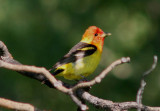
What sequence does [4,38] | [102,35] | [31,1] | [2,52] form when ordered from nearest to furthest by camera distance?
[2,52] < [102,35] < [4,38] < [31,1]

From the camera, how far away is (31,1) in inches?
341

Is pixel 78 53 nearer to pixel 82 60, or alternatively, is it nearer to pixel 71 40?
pixel 82 60

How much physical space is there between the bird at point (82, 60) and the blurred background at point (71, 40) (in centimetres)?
246

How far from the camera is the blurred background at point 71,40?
8.27 metres

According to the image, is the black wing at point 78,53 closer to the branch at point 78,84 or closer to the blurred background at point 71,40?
the branch at point 78,84

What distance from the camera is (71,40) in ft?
27.4

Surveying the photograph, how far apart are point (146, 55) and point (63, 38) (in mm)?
2158

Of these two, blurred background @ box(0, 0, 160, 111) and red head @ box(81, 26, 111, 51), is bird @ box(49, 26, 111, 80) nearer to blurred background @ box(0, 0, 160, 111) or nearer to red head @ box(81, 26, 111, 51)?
red head @ box(81, 26, 111, 51)

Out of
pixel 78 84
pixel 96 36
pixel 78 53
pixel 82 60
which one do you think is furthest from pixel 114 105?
pixel 96 36

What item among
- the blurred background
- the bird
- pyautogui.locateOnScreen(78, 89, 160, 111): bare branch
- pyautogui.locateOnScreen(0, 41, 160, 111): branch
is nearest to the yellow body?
the bird

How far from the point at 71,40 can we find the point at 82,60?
10.1ft

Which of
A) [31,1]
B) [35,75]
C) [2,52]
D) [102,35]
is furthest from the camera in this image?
[31,1]

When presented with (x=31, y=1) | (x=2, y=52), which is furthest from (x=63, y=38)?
(x=2, y=52)

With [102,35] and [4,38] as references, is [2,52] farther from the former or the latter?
[4,38]
